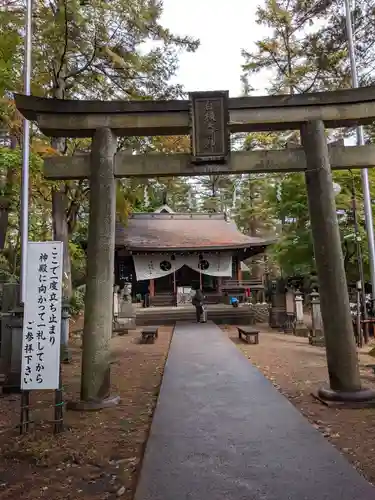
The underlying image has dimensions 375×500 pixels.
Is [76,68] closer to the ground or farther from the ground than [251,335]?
farther from the ground

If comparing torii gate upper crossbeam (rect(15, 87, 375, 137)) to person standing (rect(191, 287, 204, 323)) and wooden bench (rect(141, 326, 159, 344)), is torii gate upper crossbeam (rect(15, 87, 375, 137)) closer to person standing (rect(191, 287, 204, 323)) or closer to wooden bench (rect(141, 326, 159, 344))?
wooden bench (rect(141, 326, 159, 344))

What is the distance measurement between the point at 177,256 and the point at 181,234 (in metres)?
1.82

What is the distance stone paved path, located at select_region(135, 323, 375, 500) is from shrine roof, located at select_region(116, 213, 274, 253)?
12860 mm

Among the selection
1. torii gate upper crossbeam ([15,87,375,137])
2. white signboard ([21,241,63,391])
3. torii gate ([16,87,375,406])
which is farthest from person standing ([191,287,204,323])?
white signboard ([21,241,63,391])

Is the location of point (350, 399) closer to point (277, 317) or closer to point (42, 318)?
point (42, 318)

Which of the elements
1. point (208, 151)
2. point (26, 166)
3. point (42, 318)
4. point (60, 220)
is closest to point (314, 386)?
point (208, 151)

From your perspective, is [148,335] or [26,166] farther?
[148,335]

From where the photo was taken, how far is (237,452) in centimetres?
354

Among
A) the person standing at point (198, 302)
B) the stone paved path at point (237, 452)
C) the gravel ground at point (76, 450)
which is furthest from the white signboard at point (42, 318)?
the person standing at point (198, 302)

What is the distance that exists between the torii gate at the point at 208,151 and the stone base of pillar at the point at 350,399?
14 cm

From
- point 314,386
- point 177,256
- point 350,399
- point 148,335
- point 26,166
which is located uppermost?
point 26,166

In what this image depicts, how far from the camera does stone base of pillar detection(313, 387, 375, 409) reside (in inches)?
201

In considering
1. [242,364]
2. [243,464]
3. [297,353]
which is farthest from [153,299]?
[243,464]

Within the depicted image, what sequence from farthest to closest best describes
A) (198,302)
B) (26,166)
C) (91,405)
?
(198,302), (26,166), (91,405)
